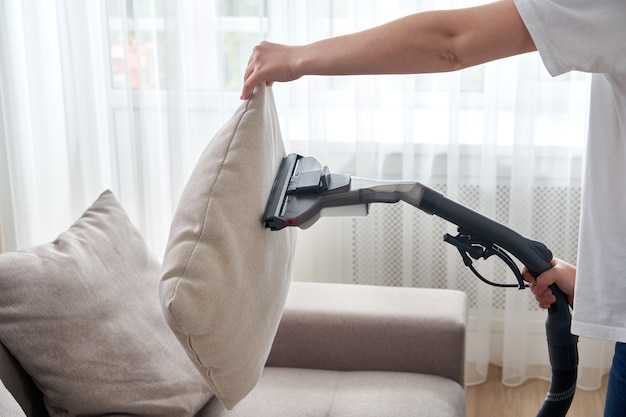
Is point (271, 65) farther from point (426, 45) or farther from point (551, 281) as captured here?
point (551, 281)

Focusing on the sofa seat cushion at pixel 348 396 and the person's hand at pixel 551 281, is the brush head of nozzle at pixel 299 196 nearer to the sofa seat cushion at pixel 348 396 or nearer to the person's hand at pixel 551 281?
the person's hand at pixel 551 281

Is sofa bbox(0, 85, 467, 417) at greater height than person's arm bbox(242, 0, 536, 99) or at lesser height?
lesser

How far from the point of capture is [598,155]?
1221 mm

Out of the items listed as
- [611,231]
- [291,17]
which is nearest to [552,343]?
[611,231]

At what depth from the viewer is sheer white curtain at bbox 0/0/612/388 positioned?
8.30ft

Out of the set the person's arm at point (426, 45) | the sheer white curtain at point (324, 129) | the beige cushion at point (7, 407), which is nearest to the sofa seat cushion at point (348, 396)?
the beige cushion at point (7, 407)

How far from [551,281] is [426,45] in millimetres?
549

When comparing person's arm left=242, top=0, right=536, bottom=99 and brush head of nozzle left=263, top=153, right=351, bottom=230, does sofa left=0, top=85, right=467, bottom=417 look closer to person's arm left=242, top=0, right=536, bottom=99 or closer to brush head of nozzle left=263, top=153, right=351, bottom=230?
brush head of nozzle left=263, top=153, right=351, bottom=230

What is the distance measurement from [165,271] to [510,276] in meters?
1.70

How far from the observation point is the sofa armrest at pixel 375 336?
6.61 feet

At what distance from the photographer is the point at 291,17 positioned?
8.25ft

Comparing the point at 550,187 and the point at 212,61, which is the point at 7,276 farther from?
the point at 550,187

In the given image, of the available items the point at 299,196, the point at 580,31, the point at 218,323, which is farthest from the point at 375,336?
the point at 580,31

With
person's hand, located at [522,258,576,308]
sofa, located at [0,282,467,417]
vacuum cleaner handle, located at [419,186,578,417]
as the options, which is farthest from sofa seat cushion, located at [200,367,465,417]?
person's hand, located at [522,258,576,308]
